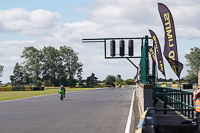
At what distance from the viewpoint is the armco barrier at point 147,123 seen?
5.72 metres

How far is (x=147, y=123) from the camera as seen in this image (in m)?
6.17

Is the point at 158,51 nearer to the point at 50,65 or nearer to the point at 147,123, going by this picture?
the point at 147,123

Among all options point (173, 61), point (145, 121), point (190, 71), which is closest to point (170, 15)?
point (173, 61)

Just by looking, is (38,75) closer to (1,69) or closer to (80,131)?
(1,69)

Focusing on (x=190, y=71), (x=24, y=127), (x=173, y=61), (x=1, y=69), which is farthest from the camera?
(x=1, y=69)

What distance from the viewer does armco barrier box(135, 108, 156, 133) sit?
18.8ft

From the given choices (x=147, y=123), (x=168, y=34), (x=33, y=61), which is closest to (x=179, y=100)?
(x=168, y=34)

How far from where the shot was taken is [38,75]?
121 meters

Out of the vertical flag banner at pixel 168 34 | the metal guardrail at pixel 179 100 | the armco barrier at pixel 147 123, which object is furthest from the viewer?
the vertical flag banner at pixel 168 34

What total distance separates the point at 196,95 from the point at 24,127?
677 centimetres

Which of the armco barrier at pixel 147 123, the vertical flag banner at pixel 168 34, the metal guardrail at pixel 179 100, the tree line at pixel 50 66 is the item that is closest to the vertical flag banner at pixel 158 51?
the metal guardrail at pixel 179 100

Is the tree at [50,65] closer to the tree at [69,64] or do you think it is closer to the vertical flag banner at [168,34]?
the tree at [69,64]

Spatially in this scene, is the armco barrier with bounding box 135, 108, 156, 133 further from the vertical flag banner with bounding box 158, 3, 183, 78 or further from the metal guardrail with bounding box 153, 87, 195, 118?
the vertical flag banner with bounding box 158, 3, 183, 78

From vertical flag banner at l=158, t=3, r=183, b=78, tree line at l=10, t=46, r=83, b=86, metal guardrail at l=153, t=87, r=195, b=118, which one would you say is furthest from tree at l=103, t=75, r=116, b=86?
vertical flag banner at l=158, t=3, r=183, b=78
